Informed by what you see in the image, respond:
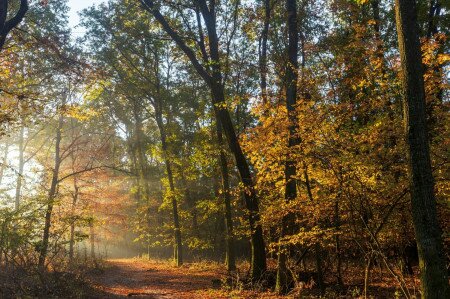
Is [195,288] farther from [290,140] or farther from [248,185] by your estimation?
[290,140]

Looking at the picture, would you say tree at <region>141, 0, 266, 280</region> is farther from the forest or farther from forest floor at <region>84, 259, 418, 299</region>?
forest floor at <region>84, 259, 418, 299</region>

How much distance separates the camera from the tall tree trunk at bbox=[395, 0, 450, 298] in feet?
18.9

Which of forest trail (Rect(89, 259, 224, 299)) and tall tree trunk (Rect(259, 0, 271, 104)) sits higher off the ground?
tall tree trunk (Rect(259, 0, 271, 104))

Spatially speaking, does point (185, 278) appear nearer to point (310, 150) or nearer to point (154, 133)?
point (310, 150)

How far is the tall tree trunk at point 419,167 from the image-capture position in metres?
5.77

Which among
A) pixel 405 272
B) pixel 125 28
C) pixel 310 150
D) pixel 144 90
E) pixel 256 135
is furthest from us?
pixel 144 90

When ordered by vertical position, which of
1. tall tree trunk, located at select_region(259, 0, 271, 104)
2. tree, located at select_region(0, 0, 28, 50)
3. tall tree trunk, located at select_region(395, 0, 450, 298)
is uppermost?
tall tree trunk, located at select_region(259, 0, 271, 104)

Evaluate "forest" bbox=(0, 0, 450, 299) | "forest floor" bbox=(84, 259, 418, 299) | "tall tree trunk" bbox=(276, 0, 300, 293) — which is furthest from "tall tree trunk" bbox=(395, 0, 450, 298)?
"tall tree trunk" bbox=(276, 0, 300, 293)

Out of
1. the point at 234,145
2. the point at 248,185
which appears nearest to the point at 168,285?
the point at 248,185

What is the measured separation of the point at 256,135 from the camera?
1175 cm

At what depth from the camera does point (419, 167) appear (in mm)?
5957

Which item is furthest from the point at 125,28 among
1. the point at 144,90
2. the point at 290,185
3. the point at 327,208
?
the point at 327,208

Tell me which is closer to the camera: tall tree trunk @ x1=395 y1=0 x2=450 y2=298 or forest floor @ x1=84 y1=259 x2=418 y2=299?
tall tree trunk @ x1=395 y1=0 x2=450 y2=298

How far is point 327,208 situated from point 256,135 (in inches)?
137
